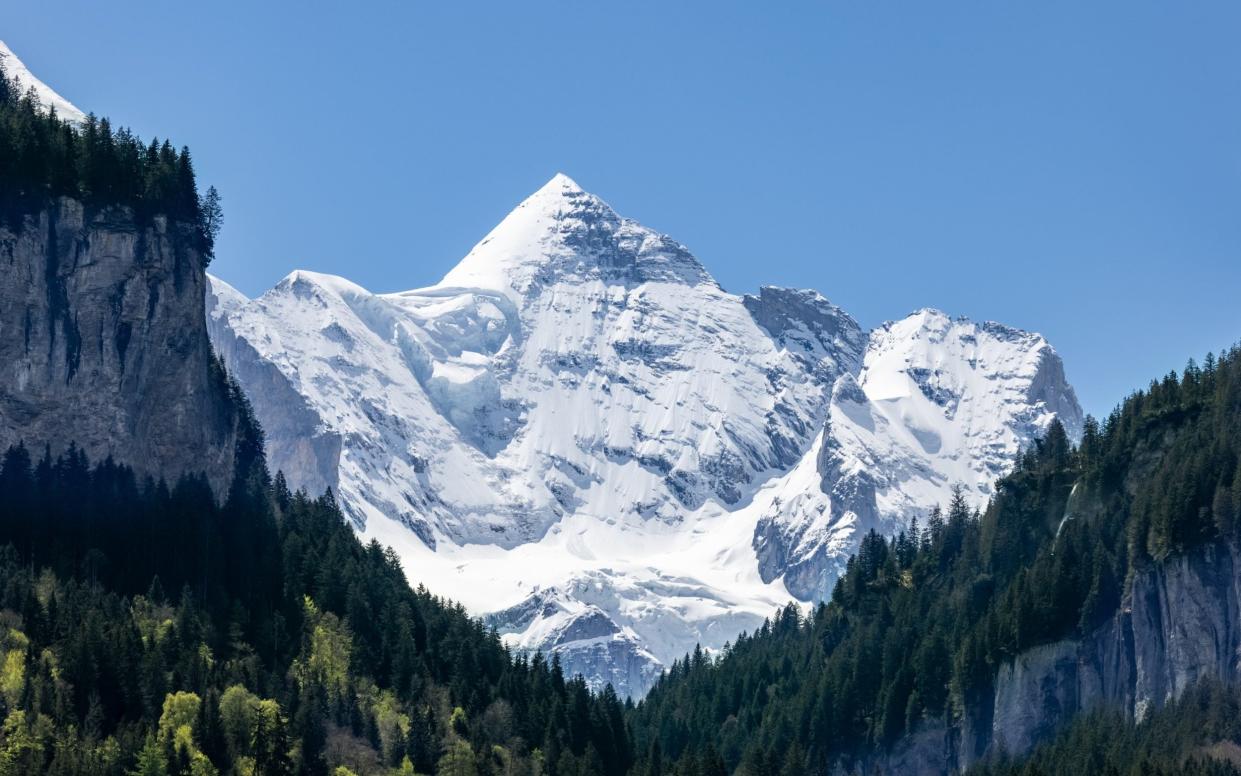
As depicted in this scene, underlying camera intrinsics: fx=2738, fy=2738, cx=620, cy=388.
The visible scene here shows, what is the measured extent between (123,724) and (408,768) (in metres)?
20.7

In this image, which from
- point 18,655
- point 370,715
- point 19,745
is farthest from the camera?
point 370,715

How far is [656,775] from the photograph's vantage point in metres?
197

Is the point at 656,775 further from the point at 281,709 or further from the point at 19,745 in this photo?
the point at 19,745

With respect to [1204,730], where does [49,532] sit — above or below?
above

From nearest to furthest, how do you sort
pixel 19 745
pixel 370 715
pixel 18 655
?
pixel 19 745
pixel 18 655
pixel 370 715

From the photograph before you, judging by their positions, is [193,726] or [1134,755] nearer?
[193,726]

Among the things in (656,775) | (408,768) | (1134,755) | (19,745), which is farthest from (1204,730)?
(19,745)

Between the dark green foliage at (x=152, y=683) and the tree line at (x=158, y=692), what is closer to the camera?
the tree line at (x=158, y=692)

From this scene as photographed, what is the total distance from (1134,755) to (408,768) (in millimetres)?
53468

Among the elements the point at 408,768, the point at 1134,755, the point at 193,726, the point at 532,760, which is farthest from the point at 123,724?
the point at 1134,755

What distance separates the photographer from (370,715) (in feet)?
632

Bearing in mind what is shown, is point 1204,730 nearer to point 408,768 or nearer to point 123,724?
point 408,768

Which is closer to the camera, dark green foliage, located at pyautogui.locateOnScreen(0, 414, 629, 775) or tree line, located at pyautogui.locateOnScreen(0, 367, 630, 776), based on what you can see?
tree line, located at pyautogui.locateOnScreen(0, 367, 630, 776)

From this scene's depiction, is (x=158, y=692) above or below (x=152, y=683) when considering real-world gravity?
below
